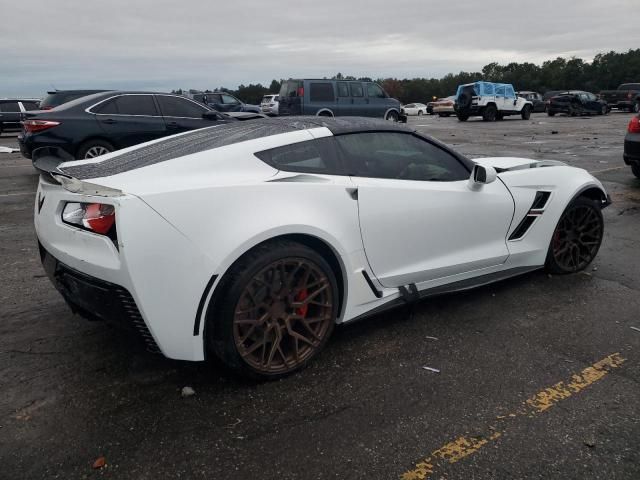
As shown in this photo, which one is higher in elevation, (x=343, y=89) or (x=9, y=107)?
(x=343, y=89)

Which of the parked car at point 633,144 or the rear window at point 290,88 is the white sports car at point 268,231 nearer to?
the parked car at point 633,144

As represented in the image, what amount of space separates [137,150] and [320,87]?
15.8m

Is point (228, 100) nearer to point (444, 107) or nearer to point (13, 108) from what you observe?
point (13, 108)

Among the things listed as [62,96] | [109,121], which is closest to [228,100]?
[62,96]

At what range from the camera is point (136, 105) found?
942cm

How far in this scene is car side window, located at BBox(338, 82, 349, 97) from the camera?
1869cm

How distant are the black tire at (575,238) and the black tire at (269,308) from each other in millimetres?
2248

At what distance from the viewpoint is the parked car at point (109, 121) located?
28.4 ft

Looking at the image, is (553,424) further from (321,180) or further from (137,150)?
(137,150)

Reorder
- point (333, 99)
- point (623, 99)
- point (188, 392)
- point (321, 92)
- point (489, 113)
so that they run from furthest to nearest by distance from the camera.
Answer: point (623, 99)
point (489, 113)
point (333, 99)
point (321, 92)
point (188, 392)

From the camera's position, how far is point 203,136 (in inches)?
134

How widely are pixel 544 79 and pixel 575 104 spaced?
56.5 m

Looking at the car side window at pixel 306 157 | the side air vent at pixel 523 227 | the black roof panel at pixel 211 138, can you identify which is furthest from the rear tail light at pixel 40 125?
the side air vent at pixel 523 227

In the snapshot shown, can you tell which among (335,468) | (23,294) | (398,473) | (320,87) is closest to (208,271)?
(335,468)
